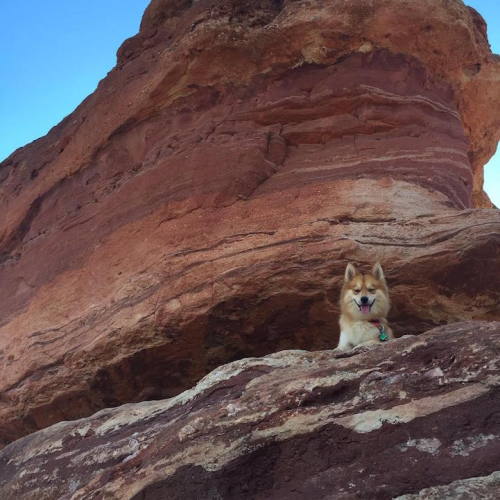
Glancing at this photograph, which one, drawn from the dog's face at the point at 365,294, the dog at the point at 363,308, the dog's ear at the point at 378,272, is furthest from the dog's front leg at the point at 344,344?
the dog's ear at the point at 378,272

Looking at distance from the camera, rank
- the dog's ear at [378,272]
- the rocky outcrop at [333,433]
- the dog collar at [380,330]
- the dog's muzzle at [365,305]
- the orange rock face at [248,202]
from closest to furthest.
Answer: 1. the rocky outcrop at [333,433]
2. the dog collar at [380,330]
3. the dog's muzzle at [365,305]
4. the dog's ear at [378,272]
5. the orange rock face at [248,202]

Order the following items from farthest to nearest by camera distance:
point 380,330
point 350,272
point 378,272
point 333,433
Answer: point 350,272, point 378,272, point 380,330, point 333,433

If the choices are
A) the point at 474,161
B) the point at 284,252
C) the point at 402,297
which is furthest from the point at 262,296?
the point at 474,161

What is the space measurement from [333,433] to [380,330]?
10.9 feet

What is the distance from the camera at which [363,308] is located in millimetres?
10227

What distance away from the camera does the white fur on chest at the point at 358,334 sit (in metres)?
9.76

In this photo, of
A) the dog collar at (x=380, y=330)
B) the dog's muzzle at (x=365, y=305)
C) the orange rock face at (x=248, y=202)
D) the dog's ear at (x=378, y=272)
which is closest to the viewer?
the dog collar at (x=380, y=330)

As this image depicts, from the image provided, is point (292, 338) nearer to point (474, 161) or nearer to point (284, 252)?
point (284, 252)

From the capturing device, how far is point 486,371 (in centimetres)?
662

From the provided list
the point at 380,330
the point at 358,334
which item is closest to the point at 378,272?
the point at 380,330

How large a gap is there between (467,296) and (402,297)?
1037 millimetres

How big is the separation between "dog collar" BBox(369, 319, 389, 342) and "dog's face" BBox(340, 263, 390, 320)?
4.8 inches

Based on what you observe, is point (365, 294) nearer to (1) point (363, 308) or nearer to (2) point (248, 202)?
(1) point (363, 308)

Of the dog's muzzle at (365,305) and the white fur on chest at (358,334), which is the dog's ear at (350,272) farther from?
the white fur on chest at (358,334)
